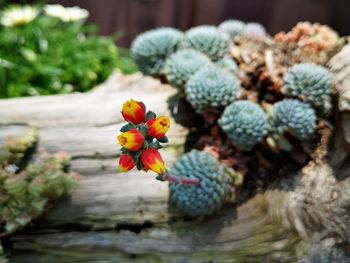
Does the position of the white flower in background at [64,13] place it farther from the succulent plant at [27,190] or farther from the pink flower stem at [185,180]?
the pink flower stem at [185,180]

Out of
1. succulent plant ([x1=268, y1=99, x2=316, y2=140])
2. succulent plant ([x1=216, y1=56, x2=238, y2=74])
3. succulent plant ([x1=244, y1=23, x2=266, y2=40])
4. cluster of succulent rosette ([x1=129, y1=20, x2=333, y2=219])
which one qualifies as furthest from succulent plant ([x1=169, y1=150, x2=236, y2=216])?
succulent plant ([x1=244, y1=23, x2=266, y2=40])

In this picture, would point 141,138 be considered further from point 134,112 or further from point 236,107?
point 236,107

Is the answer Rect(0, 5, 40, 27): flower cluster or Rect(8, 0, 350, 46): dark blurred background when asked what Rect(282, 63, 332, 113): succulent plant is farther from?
Rect(0, 5, 40, 27): flower cluster

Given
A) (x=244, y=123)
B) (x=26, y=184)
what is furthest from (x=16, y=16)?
(x=244, y=123)

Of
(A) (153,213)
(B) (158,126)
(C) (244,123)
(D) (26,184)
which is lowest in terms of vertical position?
(A) (153,213)

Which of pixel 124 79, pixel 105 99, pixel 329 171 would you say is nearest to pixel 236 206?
pixel 329 171

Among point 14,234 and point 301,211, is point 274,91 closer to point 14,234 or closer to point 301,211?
point 301,211
